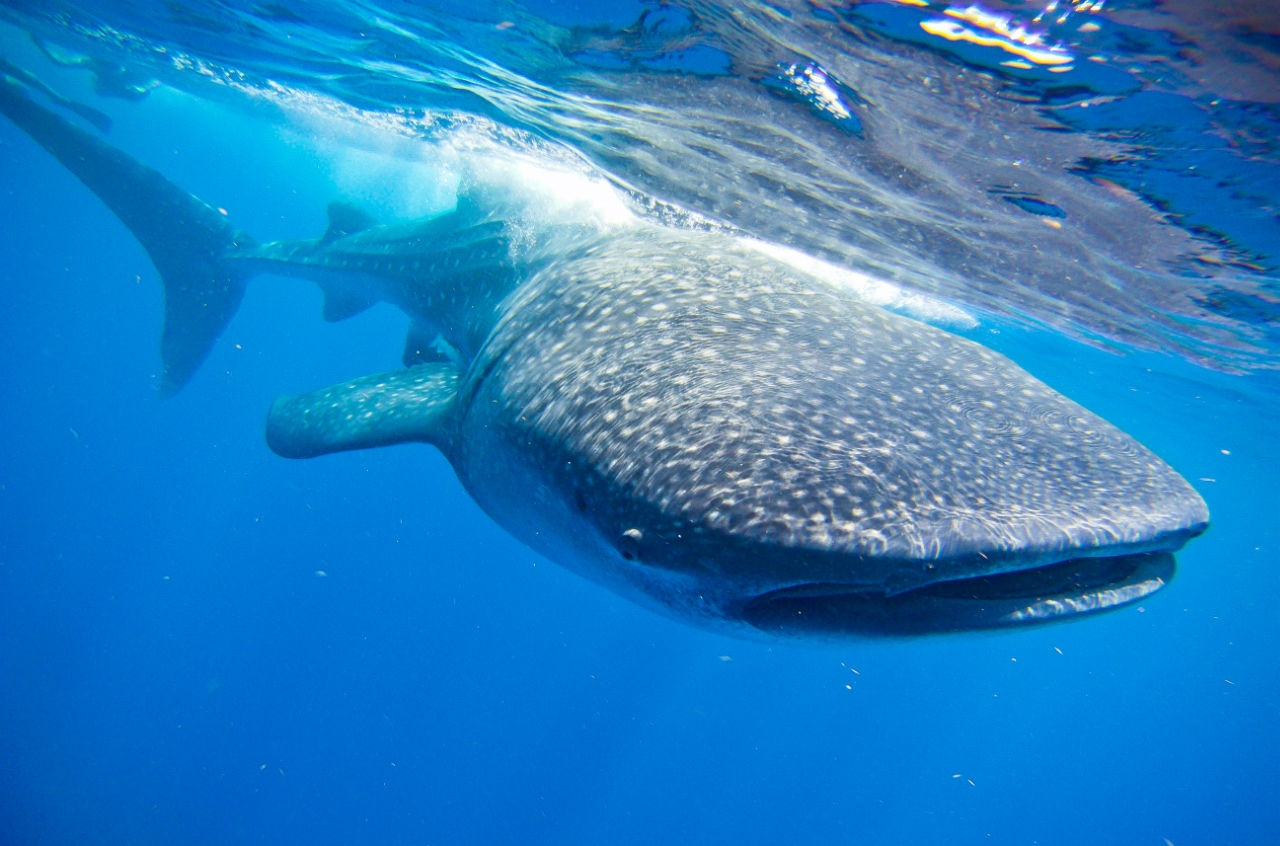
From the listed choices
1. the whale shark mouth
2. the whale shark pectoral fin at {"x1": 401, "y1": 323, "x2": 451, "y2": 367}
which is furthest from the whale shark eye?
the whale shark pectoral fin at {"x1": 401, "y1": 323, "x2": 451, "y2": 367}

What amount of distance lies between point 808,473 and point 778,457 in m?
0.10

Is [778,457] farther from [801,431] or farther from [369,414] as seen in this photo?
[369,414]

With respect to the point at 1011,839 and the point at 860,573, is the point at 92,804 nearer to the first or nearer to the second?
the point at 860,573

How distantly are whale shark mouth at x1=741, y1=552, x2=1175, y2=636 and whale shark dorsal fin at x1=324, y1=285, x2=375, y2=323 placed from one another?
8.39m

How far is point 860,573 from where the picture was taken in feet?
5.24

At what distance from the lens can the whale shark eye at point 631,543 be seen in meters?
1.90

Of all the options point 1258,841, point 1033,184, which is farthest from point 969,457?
point 1258,841

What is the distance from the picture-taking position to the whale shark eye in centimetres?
190

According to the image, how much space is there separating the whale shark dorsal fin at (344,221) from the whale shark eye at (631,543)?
8.63m

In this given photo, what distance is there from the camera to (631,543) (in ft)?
6.31

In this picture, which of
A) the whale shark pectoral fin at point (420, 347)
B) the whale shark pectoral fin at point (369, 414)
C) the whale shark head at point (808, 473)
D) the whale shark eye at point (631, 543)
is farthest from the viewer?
the whale shark pectoral fin at point (420, 347)

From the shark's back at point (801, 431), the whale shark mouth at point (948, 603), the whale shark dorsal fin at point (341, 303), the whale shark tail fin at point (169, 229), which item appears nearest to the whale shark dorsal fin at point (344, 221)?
the whale shark dorsal fin at point (341, 303)

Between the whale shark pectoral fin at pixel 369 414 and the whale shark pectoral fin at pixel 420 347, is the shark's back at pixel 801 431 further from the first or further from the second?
the whale shark pectoral fin at pixel 420 347

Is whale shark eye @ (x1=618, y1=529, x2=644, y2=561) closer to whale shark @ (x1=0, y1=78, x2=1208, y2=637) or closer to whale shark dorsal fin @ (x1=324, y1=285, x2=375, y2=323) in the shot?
whale shark @ (x1=0, y1=78, x2=1208, y2=637)
